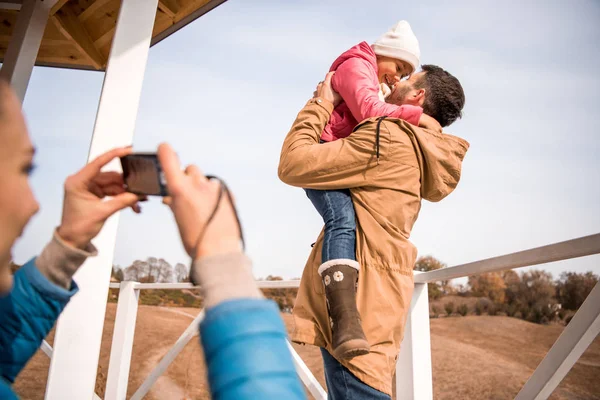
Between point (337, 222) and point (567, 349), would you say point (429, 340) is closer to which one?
point (567, 349)

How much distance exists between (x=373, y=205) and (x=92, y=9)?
232 cm

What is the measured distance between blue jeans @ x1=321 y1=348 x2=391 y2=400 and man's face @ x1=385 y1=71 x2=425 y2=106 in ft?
2.81

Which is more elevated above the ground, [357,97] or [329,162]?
[357,97]

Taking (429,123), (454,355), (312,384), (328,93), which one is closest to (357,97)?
(328,93)

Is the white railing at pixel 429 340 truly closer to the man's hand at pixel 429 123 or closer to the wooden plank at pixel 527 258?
the wooden plank at pixel 527 258

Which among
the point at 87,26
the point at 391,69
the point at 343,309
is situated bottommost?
the point at 343,309

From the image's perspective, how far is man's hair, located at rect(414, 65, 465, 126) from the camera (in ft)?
4.67

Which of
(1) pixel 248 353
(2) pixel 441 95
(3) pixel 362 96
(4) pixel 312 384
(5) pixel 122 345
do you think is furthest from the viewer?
(5) pixel 122 345

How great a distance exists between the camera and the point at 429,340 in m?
1.66

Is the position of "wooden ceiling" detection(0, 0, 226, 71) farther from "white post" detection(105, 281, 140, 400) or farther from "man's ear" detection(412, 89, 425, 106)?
"white post" detection(105, 281, 140, 400)

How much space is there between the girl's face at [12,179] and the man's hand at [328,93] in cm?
106

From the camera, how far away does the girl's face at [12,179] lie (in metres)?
0.37

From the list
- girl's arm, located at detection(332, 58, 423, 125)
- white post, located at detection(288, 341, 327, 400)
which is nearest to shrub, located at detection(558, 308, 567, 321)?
white post, located at detection(288, 341, 327, 400)

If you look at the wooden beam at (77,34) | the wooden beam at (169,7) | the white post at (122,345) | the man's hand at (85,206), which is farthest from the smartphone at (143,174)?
the white post at (122,345)
